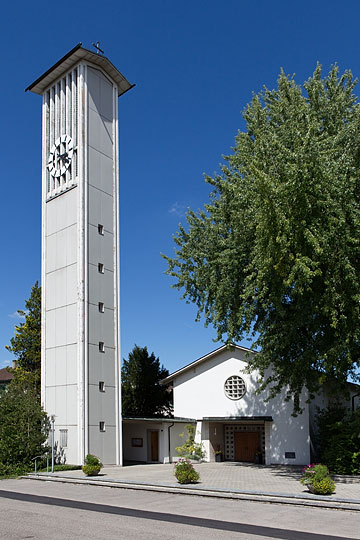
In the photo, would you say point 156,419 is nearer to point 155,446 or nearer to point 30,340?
point 155,446

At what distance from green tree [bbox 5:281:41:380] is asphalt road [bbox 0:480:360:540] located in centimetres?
2182

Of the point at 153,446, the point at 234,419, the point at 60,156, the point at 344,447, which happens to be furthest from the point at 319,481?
the point at 60,156

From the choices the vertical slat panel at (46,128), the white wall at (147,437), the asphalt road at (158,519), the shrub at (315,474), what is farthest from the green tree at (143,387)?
the shrub at (315,474)

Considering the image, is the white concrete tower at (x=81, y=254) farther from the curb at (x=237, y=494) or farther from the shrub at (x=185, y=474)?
the shrub at (x=185, y=474)

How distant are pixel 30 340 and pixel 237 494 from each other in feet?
86.1

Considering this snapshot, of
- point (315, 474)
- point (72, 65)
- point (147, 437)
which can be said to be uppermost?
point (72, 65)

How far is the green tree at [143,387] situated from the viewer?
4384 cm

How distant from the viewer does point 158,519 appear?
46.1 ft

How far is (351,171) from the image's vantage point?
65.4ft

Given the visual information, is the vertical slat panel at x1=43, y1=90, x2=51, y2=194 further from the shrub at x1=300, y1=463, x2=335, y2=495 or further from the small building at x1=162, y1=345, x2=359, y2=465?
the shrub at x1=300, y1=463, x2=335, y2=495

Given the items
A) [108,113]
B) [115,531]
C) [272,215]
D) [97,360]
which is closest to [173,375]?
[97,360]

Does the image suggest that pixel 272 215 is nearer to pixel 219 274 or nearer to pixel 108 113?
pixel 219 274

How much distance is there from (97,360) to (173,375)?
8133 mm

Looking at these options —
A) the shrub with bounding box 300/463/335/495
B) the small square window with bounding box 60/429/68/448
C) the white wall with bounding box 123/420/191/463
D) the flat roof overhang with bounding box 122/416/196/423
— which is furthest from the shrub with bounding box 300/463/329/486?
the white wall with bounding box 123/420/191/463
